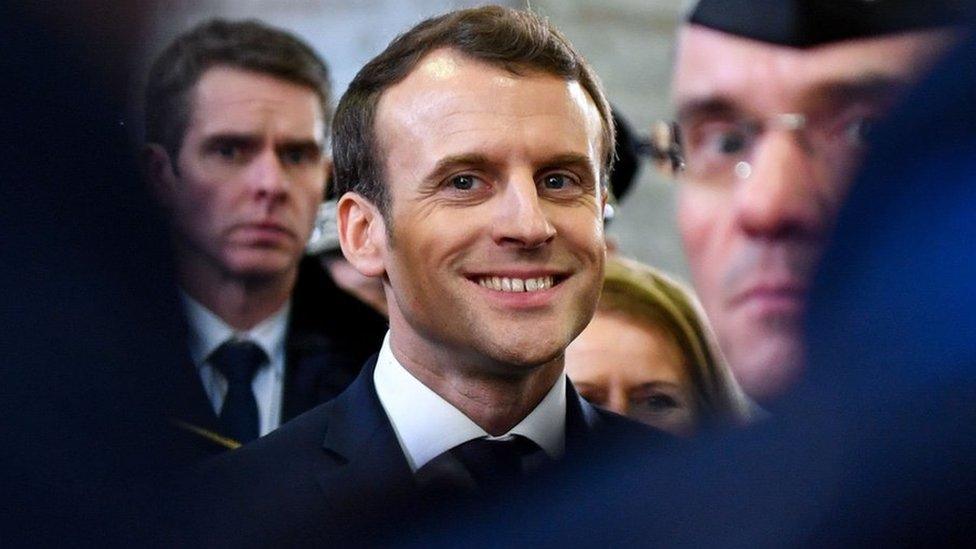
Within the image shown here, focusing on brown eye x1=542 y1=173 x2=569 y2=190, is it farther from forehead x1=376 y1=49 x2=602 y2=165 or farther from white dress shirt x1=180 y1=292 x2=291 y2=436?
white dress shirt x1=180 y1=292 x2=291 y2=436

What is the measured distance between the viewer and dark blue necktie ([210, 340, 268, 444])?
1.45m

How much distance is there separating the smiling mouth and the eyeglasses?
14.9 inches

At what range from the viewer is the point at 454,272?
1.22 meters

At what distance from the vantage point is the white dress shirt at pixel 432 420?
1271mm

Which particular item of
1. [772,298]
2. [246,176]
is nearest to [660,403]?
[772,298]

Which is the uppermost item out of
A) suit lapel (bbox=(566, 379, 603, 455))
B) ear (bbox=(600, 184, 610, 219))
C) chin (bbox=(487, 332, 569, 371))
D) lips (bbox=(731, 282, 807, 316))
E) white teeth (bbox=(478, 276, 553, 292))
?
ear (bbox=(600, 184, 610, 219))

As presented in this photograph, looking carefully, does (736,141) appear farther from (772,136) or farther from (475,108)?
(475,108)

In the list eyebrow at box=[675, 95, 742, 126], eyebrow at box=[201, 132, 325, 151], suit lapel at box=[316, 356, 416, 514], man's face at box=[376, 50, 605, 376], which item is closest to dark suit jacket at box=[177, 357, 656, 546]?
suit lapel at box=[316, 356, 416, 514]

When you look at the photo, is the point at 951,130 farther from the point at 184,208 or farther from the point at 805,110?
the point at 184,208

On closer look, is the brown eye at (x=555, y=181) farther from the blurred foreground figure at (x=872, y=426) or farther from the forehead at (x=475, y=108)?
the blurred foreground figure at (x=872, y=426)

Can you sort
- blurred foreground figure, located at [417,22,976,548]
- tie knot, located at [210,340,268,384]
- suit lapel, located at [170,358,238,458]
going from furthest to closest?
tie knot, located at [210,340,268,384] → suit lapel, located at [170,358,238,458] → blurred foreground figure, located at [417,22,976,548]

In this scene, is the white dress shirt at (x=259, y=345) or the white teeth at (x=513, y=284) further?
the white dress shirt at (x=259, y=345)

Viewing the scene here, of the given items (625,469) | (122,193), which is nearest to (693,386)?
(625,469)

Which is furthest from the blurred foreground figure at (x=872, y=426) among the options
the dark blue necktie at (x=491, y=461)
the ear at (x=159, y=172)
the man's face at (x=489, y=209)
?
the ear at (x=159, y=172)
